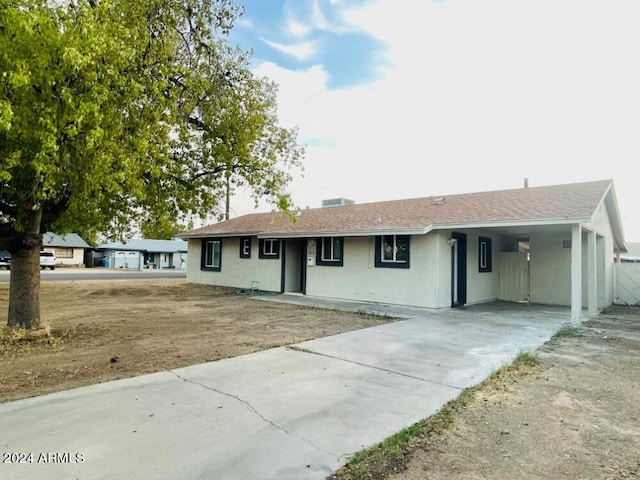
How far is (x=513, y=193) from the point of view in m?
13.4

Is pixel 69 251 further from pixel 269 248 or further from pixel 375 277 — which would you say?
pixel 375 277

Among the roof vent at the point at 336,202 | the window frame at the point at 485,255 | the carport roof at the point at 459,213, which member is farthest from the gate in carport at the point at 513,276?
the roof vent at the point at 336,202

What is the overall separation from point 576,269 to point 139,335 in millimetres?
9543

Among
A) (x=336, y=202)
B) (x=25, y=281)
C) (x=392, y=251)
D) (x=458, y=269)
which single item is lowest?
(x=25, y=281)

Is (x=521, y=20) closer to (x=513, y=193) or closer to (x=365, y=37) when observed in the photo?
(x=365, y=37)

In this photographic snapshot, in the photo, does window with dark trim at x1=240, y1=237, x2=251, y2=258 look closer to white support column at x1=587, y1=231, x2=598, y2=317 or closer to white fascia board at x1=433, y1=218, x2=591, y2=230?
white fascia board at x1=433, y1=218, x2=591, y2=230

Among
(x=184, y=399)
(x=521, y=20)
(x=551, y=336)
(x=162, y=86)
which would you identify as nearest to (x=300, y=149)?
(x=162, y=86)

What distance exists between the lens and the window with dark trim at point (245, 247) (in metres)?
17.3

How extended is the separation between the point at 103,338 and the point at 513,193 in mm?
12695

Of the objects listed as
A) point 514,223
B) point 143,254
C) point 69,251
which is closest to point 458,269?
point 514,223

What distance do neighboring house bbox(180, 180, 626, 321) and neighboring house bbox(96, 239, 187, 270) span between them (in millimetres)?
30564

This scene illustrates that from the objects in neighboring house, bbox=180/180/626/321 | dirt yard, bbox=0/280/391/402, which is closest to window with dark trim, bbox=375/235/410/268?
neighboring house, bbox=180/180/626/321

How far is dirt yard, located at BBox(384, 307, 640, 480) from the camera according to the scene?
9.48ft

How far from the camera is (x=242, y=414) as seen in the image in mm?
3783
